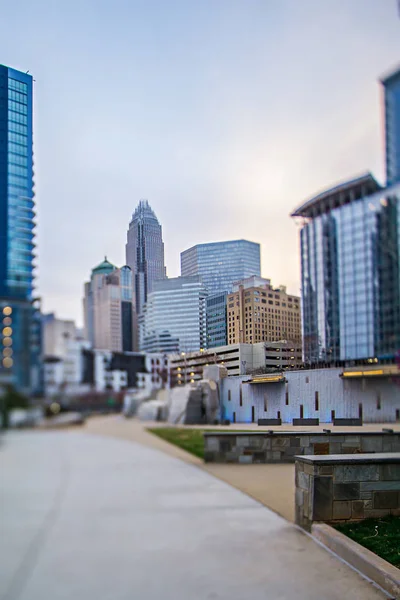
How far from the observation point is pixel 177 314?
2748 millimetres

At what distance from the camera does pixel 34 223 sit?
2334mm

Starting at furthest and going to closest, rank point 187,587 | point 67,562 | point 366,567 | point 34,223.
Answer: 1. point 67,562
2. point 187,587
3. point 366,567
4. point 34,223

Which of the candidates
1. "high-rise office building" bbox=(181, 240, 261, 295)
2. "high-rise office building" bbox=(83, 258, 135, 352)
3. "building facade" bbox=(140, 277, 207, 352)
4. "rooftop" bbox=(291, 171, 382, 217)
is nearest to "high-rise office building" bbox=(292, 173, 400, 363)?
"rooftop" bbox=(291, 171, 382, 217)

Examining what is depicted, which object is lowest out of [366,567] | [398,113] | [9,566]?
[9,566]

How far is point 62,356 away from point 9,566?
4135mm

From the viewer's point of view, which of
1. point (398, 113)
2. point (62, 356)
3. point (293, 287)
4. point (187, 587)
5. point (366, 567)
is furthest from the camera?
point (187, 587)

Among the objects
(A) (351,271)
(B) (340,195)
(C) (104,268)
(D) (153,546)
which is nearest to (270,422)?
(C) (104,268)

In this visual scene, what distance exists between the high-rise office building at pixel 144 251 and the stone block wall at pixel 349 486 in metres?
2.41

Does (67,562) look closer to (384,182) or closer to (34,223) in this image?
(34,223)

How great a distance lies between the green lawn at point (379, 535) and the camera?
13.3 feet

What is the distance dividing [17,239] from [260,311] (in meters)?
1.07

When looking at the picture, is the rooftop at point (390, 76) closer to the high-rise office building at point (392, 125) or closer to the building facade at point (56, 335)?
the high-rise office building at point (392, 125)

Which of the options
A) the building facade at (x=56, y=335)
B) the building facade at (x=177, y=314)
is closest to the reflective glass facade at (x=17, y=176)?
the building facade at (x=56, y=335)

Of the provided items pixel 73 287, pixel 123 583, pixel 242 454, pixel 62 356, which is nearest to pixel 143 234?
pixel 73 287
